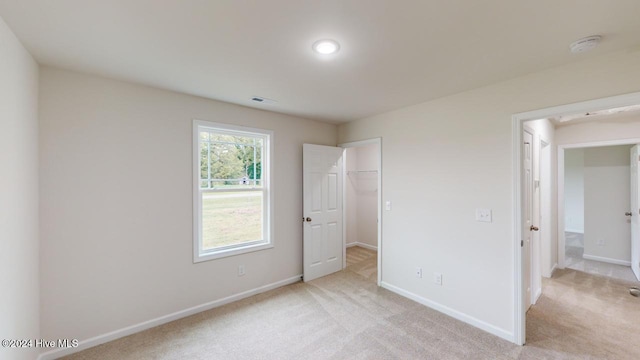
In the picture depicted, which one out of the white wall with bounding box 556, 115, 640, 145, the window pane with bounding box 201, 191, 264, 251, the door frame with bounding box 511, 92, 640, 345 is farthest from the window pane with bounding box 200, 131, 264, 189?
the white wall with bounding box 556, 115, 640, 145

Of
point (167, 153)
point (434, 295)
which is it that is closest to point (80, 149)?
point (167, 153)

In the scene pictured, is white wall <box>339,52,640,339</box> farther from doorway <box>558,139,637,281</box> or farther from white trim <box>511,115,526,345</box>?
doorway <box>558,139,637,281</box>

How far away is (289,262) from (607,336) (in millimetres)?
3519

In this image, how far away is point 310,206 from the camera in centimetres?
393

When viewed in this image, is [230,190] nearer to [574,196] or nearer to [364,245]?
[364,245]

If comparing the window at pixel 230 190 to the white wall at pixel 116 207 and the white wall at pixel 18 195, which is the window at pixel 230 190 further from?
the white wall at pixel 18 195

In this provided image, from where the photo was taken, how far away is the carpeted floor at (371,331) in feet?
7.32

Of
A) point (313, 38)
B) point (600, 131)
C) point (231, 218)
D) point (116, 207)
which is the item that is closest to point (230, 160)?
point (231, 218)

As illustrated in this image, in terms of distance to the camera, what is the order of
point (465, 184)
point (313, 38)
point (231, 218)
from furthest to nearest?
1. point (231, 218)
2. point (465, 184)
3. point (313, 38)

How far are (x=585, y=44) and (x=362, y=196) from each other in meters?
4.39

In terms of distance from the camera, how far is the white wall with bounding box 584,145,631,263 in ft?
14.5

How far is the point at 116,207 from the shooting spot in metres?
2.46

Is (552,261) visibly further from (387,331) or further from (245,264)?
(245,264)

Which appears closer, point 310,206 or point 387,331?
point 387,331
